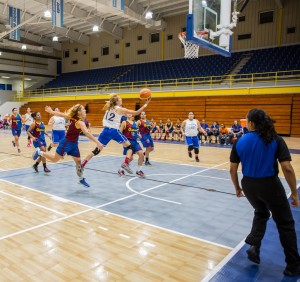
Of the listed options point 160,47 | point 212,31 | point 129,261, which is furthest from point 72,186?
point 160,47

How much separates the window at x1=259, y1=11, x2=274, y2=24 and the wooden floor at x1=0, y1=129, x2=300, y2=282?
903 inches

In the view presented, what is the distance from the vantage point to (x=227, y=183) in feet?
22.9

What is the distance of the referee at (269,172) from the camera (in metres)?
2.75

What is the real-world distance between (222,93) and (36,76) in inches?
1046

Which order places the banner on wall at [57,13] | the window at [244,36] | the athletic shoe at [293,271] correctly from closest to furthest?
the athletic shoe at [293,271] → the banner on wall at [57,13] → the window at [244,36]

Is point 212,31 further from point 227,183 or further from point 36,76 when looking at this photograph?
point 36,76

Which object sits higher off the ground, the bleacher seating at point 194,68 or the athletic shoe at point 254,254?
the bleacher seating at point 194,68

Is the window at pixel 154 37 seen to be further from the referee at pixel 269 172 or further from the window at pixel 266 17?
the referee at pixel 269 172

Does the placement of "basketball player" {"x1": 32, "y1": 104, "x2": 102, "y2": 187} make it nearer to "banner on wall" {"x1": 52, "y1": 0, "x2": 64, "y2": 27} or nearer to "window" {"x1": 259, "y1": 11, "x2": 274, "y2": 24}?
"banner on wall" {"x1": 52, "y1": 0, "x2": 64, "y2": 27}

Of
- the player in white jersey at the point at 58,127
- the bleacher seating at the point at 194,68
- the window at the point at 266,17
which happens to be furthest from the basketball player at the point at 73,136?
the window at the point at 266,17

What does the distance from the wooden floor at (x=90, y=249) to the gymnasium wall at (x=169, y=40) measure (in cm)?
2236

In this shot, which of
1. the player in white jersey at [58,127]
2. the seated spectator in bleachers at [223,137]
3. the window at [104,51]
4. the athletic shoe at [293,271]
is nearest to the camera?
the athletic shoe at [293,271]

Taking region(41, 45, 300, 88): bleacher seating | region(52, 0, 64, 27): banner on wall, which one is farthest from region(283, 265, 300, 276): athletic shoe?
region(41, 45, 300, 88): bleacher seating

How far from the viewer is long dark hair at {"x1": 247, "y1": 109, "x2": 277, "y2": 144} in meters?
2.74
